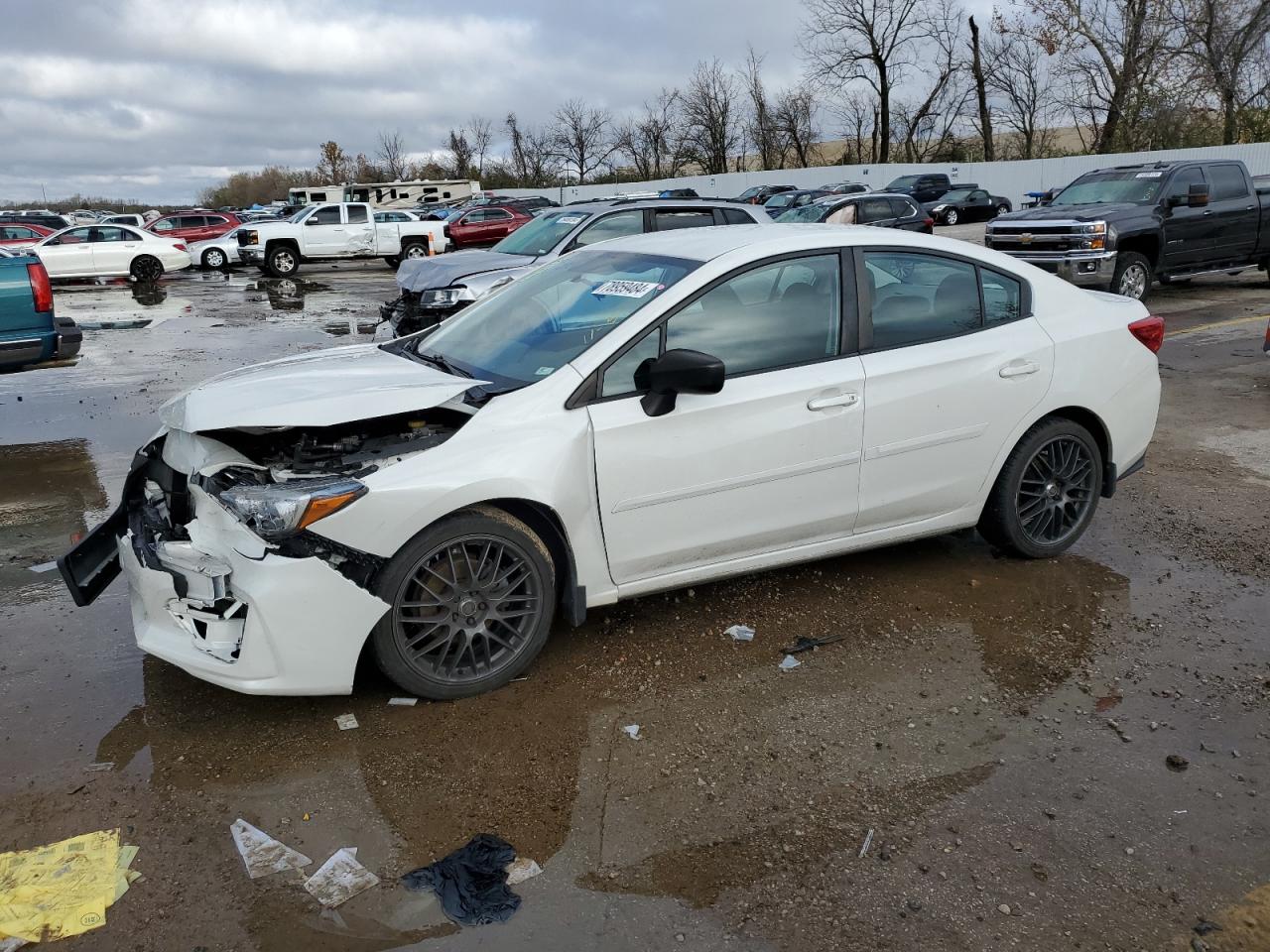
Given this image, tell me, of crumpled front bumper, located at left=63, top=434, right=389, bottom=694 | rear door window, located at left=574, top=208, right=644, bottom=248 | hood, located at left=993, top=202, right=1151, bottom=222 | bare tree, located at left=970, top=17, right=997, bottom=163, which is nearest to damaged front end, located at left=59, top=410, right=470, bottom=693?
crumpled front bumper, located at left=63, top=434, right=389, bottom=694

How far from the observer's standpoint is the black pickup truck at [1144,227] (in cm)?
1291

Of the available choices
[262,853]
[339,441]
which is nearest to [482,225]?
[339,441]

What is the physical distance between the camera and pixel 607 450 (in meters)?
3.79

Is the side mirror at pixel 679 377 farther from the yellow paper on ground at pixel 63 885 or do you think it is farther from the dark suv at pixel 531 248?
the dark suv at pixel 531 248

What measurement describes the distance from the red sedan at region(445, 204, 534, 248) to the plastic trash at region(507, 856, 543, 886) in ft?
85.6

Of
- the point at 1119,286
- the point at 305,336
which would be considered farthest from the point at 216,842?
the point at 1119,286

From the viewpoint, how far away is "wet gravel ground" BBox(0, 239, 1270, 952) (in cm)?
269

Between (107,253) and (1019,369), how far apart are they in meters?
23.7

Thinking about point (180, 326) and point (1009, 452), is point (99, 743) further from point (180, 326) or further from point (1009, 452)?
point (180, 326)

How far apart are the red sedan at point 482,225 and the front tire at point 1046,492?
955 inches

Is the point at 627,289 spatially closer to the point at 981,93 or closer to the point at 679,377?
the point at 679,377

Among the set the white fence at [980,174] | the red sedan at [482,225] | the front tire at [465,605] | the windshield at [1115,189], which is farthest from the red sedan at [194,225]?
the front tire at [465,605]

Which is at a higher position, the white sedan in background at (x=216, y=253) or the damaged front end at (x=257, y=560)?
the white sedan in background at (x=216, y=253)

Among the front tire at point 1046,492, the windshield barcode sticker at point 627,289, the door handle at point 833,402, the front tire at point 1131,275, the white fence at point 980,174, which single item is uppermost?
the white fence at point 980,174
